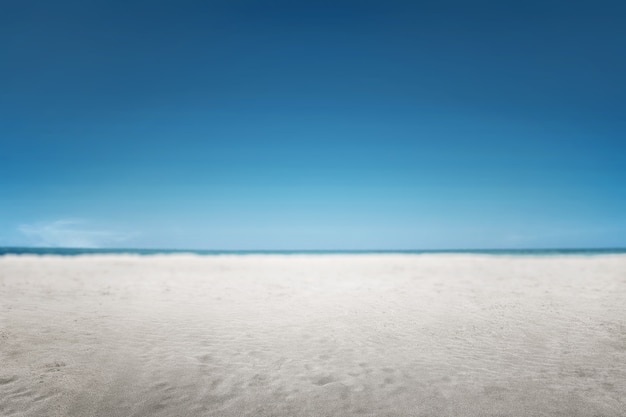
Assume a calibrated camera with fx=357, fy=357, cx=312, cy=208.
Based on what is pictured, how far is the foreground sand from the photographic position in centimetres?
478

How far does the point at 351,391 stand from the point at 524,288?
12.9 meters

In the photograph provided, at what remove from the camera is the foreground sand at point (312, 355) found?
15.7ft

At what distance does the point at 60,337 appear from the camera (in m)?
7.51

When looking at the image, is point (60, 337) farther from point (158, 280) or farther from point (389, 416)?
point (158, 280)

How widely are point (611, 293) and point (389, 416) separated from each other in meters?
13.5

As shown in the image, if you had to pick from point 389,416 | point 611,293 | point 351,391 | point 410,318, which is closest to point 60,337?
point 351,391

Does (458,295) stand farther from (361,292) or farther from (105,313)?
(105,313)

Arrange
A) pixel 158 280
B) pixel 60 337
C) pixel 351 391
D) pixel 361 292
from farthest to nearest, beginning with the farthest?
pixel 158 280 → pixel 361 292 → pixel 60 337 → pixel 351 391

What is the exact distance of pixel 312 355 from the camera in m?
6.72

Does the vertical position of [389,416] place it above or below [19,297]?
below

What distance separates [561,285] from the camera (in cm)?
1576

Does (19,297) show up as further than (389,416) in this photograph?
Yes

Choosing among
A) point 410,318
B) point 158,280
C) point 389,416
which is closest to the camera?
point 389,416

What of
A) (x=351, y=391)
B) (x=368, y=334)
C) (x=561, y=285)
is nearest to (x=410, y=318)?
(x=368, y=334)
